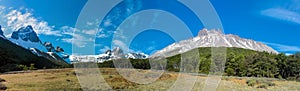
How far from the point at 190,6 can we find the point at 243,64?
89.2 m

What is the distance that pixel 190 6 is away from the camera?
949 inches

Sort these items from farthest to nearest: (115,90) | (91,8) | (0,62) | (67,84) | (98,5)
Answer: (0,62), (67,84), (115,90), (98,5), (91,8)

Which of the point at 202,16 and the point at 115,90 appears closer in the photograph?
the point at 202,16

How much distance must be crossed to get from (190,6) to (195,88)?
2358 cm

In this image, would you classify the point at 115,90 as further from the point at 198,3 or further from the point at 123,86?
the point at 198,3

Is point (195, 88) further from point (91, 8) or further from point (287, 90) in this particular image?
point (91, 8)

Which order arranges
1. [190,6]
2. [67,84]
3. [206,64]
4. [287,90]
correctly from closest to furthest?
[190,6], [67,84], [287,90], [206,64]

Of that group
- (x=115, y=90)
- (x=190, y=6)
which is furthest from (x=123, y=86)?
(x=190, y=6)

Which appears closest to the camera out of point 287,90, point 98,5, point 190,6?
point 98,5

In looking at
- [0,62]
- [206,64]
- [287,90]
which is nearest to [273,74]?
[206,64]

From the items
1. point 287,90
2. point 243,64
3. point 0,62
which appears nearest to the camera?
point 287,90

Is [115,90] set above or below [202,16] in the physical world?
below

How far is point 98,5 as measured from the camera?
22422mm

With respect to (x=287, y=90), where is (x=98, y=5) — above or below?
above
